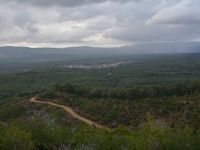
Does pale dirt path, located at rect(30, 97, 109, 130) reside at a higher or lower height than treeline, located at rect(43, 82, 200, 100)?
lower

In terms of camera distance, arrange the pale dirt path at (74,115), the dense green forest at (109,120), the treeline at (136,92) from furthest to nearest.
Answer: the treeline at (136,92)
the pale dirt path at (74,115)
the dense green forest at (109,120)

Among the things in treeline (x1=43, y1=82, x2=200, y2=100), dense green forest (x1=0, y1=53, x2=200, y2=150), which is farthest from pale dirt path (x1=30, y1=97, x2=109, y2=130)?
treeline (x1=43, y1=82, x2=200, y2=100)

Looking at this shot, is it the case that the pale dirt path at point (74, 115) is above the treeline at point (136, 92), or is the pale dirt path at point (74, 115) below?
below

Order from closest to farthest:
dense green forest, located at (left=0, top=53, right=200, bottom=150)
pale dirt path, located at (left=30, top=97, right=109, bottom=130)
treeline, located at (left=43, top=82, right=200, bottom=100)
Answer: dense green forest, located at (left=0, top=53, right=200, bottom=150) < pale dirt path, located at (left=30, top=97, right=109, bottom=130) < treeline, located at (left=43, top=82, right=200, bottom=100)

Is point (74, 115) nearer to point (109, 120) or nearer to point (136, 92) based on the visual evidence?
point (109, 120)

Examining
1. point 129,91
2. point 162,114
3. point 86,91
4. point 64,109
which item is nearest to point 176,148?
point 162,114

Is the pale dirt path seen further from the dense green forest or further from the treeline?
the treeline

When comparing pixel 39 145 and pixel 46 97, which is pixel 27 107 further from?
pixel 39 145

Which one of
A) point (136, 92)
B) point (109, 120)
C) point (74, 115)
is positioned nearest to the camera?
point (109, 120)

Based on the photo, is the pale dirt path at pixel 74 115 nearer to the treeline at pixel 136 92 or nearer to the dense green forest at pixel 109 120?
the dense green forest at pixel 109 120

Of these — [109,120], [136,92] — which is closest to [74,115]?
[109,120]

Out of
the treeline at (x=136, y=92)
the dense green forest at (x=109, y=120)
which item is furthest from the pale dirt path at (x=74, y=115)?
the treeline at (x=136, y=92)

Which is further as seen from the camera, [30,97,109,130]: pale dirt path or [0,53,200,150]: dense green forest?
[30,97,109,130]: pale dirt path
